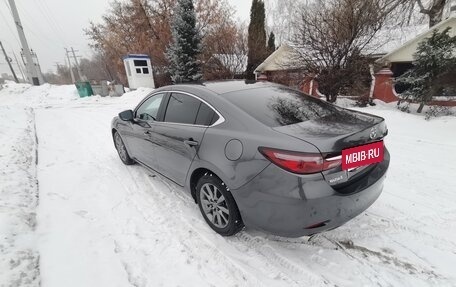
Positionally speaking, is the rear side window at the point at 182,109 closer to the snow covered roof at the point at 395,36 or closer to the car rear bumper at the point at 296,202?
the car rear bumper at the point at 296,202

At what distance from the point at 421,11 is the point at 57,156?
22080 millimetres

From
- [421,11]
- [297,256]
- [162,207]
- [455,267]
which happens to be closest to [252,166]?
[297,256]

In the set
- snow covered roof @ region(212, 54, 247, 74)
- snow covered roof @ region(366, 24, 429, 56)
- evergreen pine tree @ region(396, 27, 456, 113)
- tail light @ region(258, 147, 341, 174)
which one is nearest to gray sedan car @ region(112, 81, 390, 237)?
tail light @ region(258, 147, 341, 174)

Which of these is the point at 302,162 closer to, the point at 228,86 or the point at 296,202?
the point at 296,202

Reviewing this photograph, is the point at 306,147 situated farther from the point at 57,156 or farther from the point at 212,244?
the point at 57,156

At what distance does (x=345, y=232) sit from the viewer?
2.62 metres

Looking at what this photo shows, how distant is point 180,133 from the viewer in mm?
2926

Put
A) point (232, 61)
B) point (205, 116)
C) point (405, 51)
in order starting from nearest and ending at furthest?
point (205, 116) < point (405, 51) < point (232, 61)

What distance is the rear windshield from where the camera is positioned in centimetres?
237

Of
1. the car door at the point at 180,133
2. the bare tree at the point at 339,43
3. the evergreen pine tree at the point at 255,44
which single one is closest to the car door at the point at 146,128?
the car door at the point at 180,133

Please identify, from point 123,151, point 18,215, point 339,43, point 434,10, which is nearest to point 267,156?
point 18,215

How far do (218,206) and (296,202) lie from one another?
933 mm

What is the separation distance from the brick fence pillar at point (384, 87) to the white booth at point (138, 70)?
15307mm

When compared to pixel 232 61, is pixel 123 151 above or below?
below
